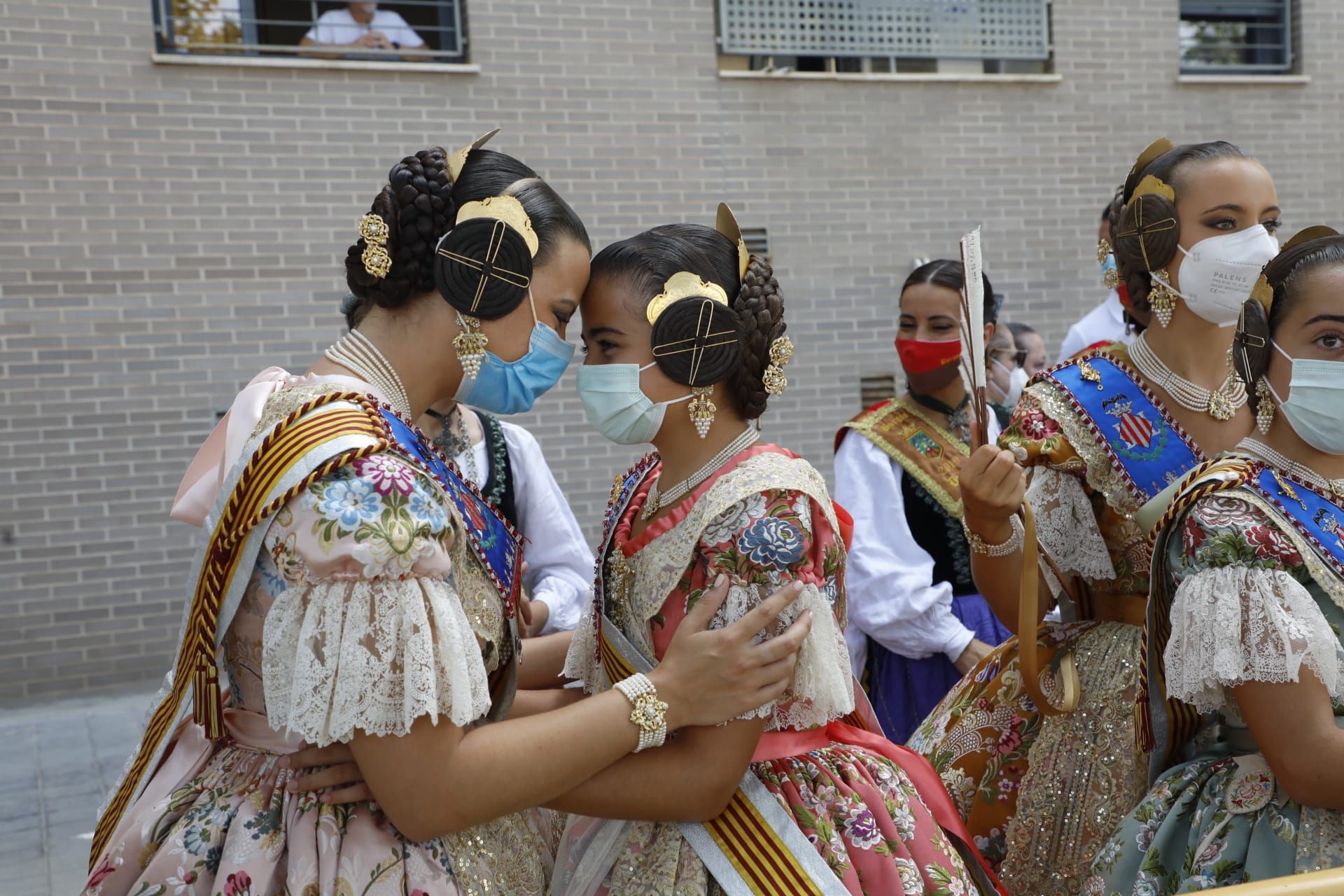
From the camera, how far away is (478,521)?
81.7 inches

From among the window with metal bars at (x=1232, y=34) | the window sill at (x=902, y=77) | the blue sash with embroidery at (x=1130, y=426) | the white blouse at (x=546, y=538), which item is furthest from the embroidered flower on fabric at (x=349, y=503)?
the window with metal bars at (x=1232, y=34)

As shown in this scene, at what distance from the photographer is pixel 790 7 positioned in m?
8.45

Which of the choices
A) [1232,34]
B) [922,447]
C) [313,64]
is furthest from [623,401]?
[1232,34]

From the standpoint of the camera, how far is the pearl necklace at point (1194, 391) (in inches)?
110

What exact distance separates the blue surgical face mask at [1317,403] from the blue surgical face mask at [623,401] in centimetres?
101

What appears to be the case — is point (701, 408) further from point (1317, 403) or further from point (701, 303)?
point (1317, 403)

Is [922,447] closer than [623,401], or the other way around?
[623,401]

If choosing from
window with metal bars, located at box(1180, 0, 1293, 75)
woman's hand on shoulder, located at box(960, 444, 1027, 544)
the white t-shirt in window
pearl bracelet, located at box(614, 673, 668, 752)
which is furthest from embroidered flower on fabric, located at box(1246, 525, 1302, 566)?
window with metal bars, located at box(1180, 0, 1293, 75)

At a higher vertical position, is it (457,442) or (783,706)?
(457,442)

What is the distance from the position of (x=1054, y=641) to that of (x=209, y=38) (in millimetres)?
6326

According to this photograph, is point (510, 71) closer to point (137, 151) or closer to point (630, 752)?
point (137, 151)

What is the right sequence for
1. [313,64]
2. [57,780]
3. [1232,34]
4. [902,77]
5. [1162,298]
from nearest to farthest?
1. [1162,298]
2. [57,780]
3. [313,64]
4. [902,77]
5. [1232,34]

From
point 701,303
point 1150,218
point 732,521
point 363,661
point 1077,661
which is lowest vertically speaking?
point 1077,661

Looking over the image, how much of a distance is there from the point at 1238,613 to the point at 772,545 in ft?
2.43
